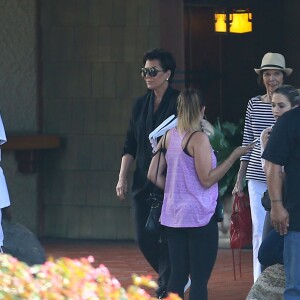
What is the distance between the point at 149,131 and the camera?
8180 mm

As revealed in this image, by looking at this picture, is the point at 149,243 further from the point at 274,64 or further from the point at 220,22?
the point at 220,22

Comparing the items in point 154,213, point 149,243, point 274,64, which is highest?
point 274,64

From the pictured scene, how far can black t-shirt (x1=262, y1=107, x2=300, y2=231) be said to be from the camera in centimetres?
673

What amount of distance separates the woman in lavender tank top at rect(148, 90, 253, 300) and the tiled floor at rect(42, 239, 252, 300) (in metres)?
1.62

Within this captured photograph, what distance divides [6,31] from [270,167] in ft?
18.3

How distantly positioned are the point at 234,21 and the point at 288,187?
640 cm

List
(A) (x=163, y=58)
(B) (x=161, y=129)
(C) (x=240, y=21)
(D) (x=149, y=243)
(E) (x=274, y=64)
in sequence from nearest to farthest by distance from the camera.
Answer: (B) (x=161, y=129), (A) (x=163, y=58), (D) (x=149, y=243), (E) (x=274, y=64), (C) (x=240, y=21)

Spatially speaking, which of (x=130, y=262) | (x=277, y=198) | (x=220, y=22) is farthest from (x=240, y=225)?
(x=220, y=22)

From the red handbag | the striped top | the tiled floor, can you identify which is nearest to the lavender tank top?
the striped top

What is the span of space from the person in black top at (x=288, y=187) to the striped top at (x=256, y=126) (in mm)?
1491

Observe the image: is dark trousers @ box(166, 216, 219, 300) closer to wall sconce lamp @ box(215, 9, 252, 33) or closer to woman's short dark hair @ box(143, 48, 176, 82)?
woman's short dark hair @ box(143, 48, 176, 82)

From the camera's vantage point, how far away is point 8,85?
11836mm

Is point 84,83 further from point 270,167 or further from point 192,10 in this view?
point 270,167

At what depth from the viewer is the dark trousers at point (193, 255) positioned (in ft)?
23.6
